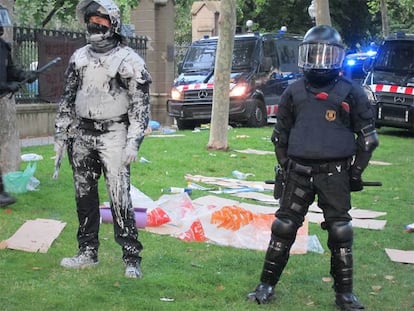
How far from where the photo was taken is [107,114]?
469 cm

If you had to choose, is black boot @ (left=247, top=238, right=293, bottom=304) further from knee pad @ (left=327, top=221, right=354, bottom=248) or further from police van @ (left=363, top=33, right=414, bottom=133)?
police van @ (left=363, top=33, right=414, bottom=133)

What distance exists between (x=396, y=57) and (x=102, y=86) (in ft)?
41.3

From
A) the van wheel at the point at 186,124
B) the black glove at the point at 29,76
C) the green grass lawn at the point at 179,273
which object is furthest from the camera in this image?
the van wheel at the point at 186,124

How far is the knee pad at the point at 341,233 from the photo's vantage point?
4.26m

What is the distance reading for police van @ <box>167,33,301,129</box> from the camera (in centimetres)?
1608

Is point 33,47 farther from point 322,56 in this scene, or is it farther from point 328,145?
point 328,145

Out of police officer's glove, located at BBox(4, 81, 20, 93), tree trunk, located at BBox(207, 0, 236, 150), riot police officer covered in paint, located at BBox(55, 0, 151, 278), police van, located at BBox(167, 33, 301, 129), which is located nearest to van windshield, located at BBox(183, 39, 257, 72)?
police van, located at BBox(167, 33, 301, 129)

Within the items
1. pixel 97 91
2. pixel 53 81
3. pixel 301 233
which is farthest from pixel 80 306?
pixel 53 81

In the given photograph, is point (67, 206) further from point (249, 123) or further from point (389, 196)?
point (249, 123)

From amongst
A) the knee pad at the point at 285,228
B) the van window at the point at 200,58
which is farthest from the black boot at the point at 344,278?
the van window at the point at 200,58

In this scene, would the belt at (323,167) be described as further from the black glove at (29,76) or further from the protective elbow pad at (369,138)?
the black glove at (29,76)

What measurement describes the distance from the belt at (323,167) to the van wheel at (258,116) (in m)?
11.9

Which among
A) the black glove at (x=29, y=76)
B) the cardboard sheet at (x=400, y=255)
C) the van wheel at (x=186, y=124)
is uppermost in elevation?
the black glove at (x=29, y=76)

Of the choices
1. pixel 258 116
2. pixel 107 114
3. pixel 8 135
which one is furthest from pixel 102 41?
pixel 258 116
